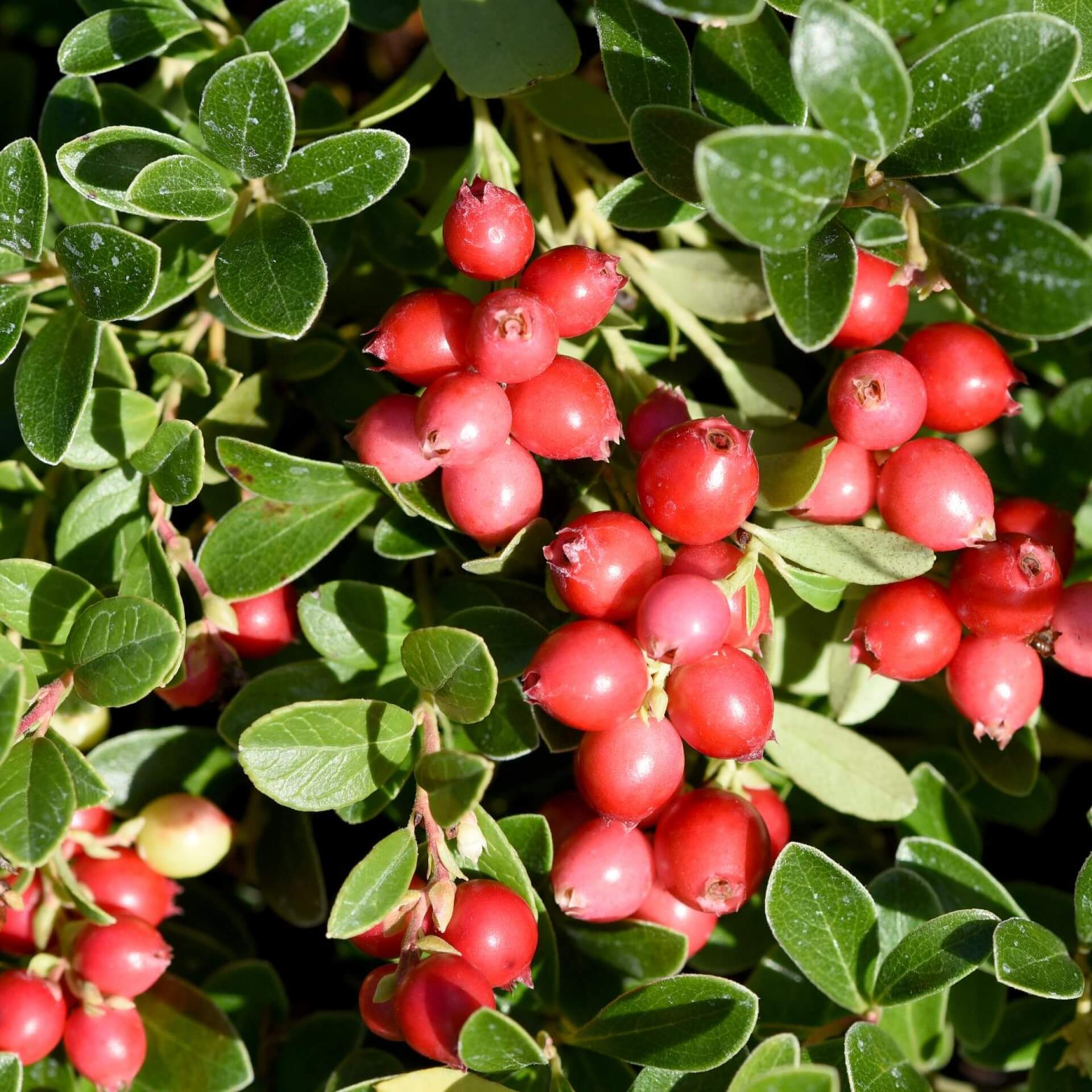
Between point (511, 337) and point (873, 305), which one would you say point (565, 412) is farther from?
point (873, 305)

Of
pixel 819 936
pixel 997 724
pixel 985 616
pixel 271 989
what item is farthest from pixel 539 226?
pixel 271 989

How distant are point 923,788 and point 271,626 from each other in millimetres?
1045

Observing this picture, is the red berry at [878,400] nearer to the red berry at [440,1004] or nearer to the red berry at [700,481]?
the red berry at [700,481]

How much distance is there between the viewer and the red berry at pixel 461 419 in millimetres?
1304

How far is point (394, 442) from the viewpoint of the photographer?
4.76ft

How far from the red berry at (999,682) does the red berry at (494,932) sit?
65 cm

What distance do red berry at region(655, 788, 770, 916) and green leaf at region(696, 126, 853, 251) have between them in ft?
2.38

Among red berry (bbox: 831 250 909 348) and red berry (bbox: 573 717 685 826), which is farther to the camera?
red berry (bbox: 831 250 909 348)

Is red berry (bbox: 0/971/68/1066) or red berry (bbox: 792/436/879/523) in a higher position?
red berry (bbox: 792/436/879/523)

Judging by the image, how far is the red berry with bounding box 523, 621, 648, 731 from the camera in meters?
1.28

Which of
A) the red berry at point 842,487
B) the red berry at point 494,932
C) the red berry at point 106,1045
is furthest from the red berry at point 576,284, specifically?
the red berry at point 106,1045

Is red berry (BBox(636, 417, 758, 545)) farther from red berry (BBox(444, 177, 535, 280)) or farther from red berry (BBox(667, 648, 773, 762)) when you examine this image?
red berry (BBox(444, 177, 535, 280))

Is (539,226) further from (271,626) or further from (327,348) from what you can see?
(271,626)

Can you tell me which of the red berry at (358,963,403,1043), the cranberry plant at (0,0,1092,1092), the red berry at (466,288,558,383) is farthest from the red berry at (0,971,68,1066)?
the red berry at (466,288,558,383)
